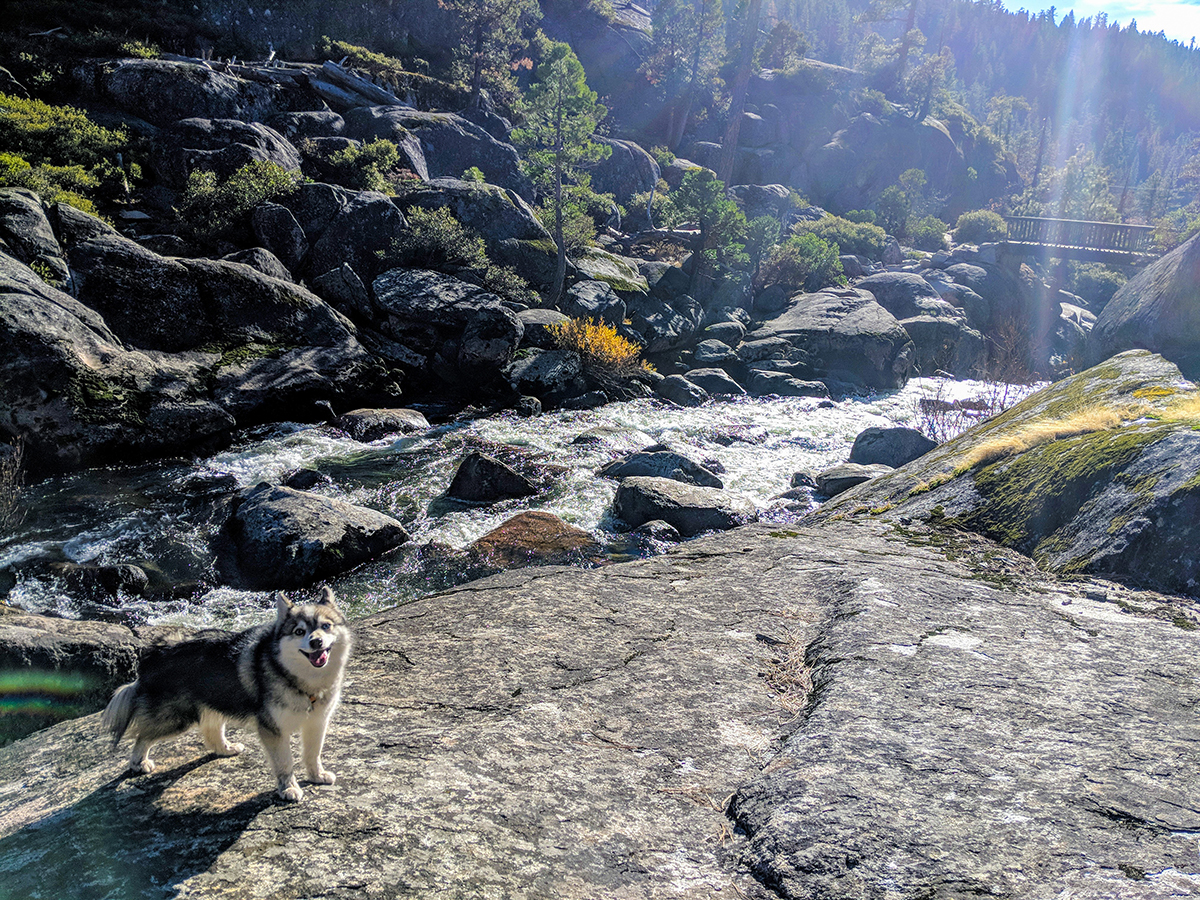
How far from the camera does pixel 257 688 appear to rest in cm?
344

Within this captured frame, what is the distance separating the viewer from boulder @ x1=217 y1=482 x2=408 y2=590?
9680mm

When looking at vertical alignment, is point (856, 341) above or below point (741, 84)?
below

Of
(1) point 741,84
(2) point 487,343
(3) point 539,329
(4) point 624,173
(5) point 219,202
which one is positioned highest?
(1) point 741,84

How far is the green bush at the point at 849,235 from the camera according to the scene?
49.0m

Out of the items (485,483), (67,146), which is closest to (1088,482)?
(485,483)

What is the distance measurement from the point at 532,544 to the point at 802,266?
3201cm

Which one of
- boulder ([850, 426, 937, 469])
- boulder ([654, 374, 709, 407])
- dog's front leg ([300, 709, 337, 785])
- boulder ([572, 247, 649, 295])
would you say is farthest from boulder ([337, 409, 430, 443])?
dog's front leg ([300, 709, 337, 785])

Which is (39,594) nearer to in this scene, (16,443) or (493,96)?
(16,443)

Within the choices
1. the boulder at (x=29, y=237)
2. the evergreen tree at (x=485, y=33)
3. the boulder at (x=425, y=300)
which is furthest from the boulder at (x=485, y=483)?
the evergreen tree at (x=485, y=33)

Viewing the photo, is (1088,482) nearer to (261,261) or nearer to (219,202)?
(261,261)

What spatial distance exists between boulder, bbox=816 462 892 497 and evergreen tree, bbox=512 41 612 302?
14.9 meters

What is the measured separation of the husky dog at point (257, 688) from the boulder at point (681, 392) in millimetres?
20029

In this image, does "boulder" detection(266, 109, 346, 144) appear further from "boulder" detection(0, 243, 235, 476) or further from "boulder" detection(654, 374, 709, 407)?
"boulder" detection(654, 374, 709, 407)

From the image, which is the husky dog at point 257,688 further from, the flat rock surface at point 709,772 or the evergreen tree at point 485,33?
the evergreen tree at point 485,33
